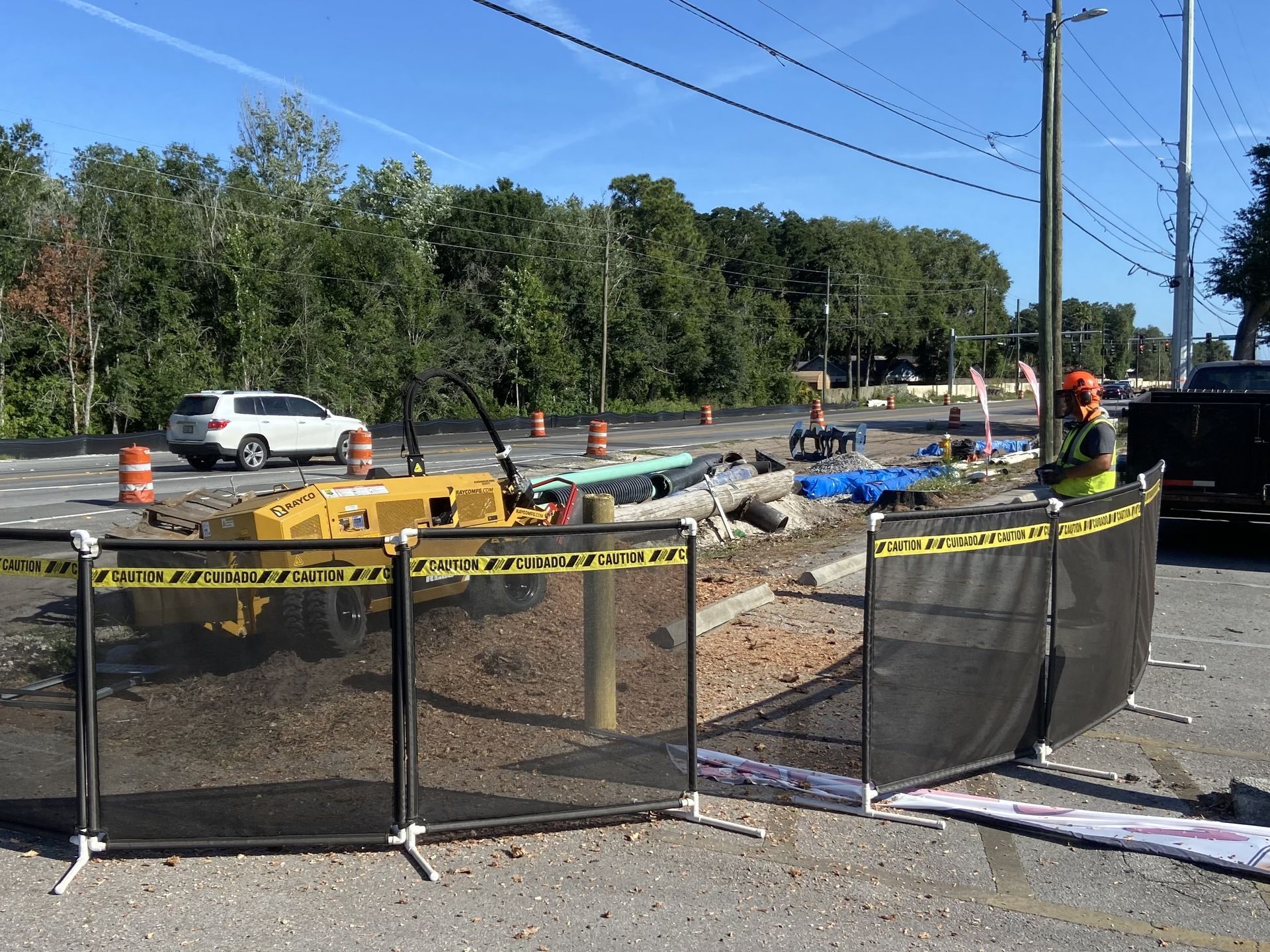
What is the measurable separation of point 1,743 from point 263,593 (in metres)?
1.44

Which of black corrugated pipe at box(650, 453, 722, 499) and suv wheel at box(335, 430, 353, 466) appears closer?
black corrugated pipe at box(650, 453, 722, 499)

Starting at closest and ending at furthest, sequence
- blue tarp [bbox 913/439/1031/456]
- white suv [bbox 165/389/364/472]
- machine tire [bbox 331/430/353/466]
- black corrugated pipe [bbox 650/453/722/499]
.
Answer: black corrugated pipe [bbox 650/453/722/499], white suv [bbox 165/389/364/472], machine tire [bbox 331/430/353/466], blue tarp [bbox 913/439/1031/456]

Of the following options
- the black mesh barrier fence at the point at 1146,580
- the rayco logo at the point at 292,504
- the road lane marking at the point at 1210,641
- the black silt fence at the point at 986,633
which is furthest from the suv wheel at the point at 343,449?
the black silt fence at the point at 986,633

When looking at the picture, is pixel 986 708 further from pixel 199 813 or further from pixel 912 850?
pixel 199 813

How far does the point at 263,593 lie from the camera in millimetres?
4531

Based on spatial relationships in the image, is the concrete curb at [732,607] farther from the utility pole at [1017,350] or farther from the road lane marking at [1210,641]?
the utility pole at [1017,350]

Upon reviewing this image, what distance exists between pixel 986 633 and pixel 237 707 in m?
3.57

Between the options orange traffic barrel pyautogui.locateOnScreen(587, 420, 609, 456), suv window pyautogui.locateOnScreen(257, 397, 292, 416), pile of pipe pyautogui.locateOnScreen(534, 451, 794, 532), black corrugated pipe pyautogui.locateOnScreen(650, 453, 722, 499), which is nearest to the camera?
pile of pipe pyautogui.locateOnScreen(534, 451, 794, 532)

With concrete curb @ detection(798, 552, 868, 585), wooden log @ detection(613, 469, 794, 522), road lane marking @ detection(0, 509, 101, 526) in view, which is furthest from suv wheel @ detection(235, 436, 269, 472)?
concrete curb @ detection(798, 552, 868, 585)

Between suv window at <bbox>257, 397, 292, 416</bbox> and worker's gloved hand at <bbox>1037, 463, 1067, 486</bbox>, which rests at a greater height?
suv window at <bbox>257, 397, 292, 416</bbox>

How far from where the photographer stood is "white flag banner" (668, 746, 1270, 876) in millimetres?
4531

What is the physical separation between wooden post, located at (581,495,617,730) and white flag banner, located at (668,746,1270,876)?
370 mm

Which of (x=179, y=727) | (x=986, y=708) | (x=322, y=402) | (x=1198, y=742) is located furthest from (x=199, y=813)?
(x=322, y=402)

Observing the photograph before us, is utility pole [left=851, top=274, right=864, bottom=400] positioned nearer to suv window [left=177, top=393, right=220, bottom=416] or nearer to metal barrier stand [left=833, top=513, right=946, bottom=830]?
suv window [left=177, top=393, right=220, bottom=416]
